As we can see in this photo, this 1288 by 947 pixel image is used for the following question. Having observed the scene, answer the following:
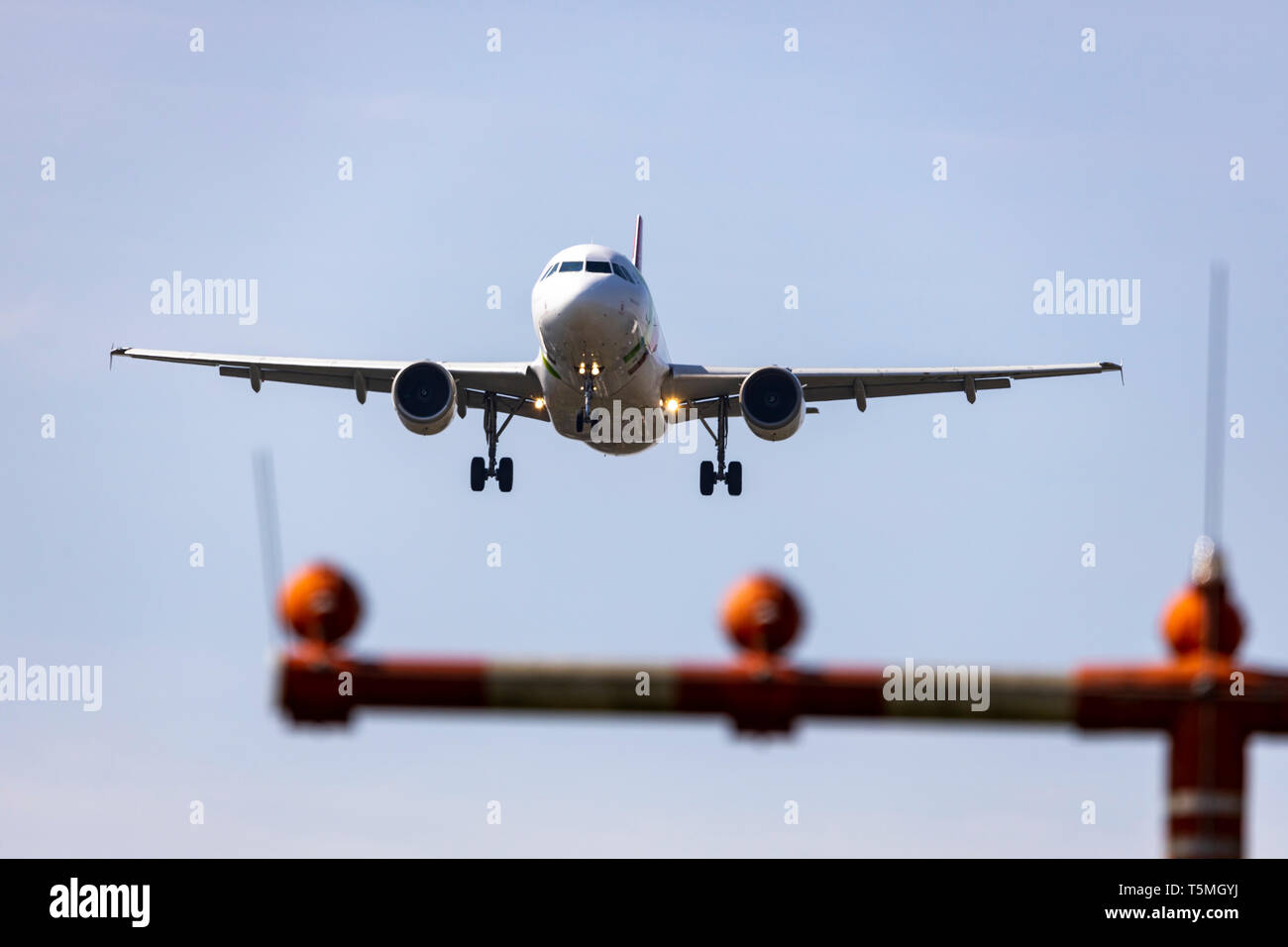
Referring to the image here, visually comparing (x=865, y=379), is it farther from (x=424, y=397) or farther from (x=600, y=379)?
(x=424, y=397)

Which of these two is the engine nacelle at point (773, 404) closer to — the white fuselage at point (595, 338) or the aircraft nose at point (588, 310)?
the white fuselage at point (595, 338)

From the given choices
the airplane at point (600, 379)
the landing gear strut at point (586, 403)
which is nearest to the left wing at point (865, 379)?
Answer: the airplane at point (600, 379)

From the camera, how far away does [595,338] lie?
34969 millimetres

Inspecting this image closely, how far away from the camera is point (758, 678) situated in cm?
758

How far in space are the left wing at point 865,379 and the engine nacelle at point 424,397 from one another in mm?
5181

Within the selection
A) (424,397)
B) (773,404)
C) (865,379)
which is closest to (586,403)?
(424,397)

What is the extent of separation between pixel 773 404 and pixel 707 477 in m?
5.86

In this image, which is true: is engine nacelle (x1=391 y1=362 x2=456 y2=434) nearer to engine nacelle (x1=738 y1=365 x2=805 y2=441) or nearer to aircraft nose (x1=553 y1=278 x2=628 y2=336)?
aircraft nose (x1=553 y1=278 x2=628 y2=336)

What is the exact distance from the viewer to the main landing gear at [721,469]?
41.9 m

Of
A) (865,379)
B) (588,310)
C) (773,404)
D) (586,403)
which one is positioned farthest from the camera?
(865,379)

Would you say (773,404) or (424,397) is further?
(773,404)

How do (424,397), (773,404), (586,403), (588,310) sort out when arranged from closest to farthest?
(588,310)
(586,403)
(424,397)
(773,404)
